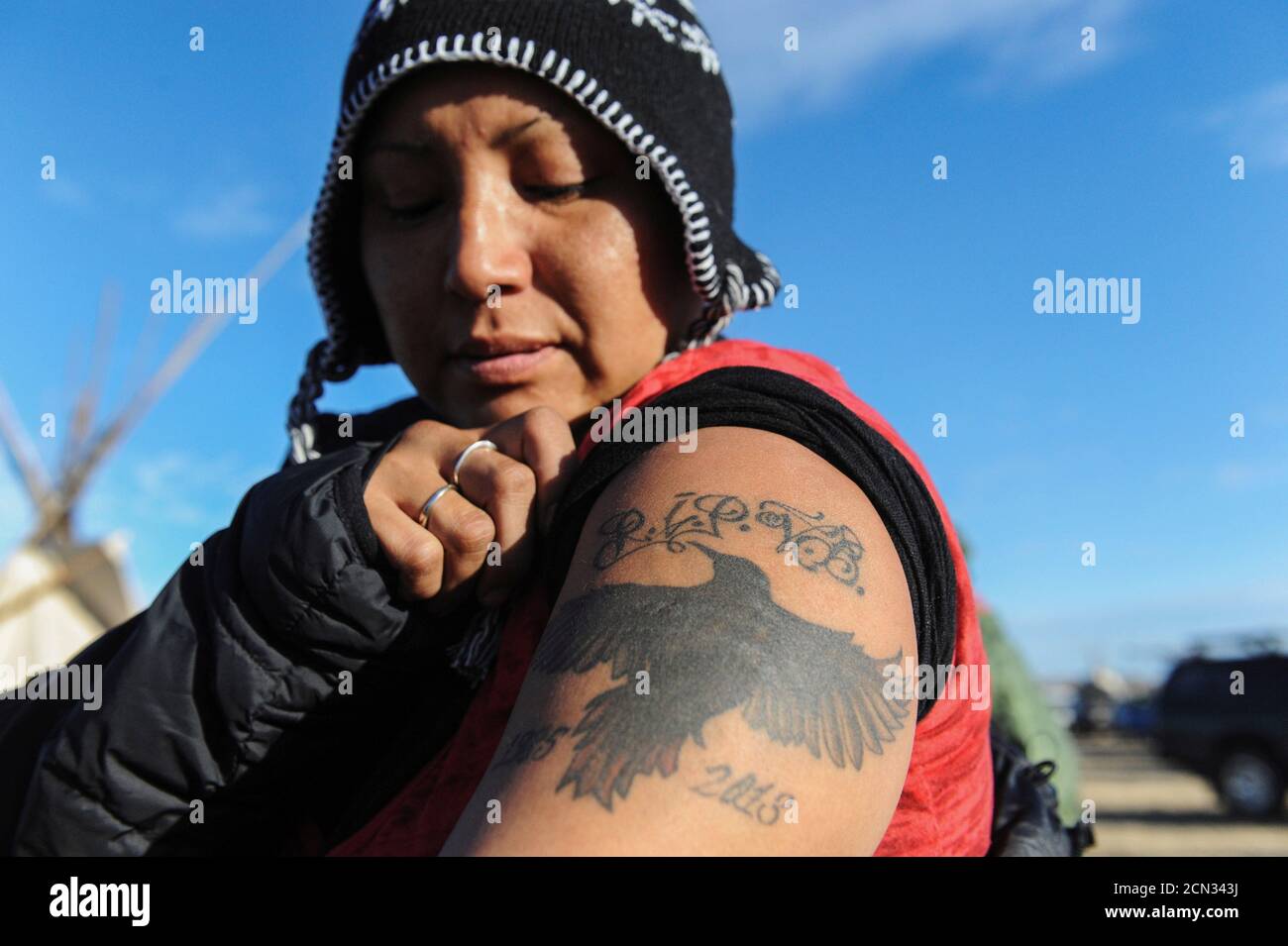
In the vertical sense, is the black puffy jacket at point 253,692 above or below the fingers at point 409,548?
below

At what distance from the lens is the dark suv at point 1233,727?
14.8 metres

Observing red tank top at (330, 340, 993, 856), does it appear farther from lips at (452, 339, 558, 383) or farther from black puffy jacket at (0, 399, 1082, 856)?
lips at (452, 339, 558, 383)

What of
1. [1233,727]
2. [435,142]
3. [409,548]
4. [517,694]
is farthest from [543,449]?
[1233,727]

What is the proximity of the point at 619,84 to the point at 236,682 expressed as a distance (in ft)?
3.90

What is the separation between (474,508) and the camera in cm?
138

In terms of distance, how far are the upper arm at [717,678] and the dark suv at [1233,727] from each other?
15.8 metres

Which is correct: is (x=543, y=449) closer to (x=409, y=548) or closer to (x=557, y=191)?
(x=409, y=548)

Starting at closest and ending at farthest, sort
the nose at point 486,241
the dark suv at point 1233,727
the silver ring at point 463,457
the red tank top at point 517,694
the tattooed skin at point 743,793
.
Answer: the tattooed skin at point 743,793 < the red tank top at point 517,694 < the silver ring at point 463,457 < the nose at point 486,241 < the dark suv at point 1233,727

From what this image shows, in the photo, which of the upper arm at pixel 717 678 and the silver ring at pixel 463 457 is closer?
the upper arm at pixel 717 678

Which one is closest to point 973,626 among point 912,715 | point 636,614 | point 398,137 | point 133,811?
point 912,715

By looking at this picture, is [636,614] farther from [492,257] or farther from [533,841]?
[492,257]

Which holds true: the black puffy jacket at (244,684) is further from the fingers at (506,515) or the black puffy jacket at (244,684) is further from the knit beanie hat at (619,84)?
the knit beanie hat at (619,84)

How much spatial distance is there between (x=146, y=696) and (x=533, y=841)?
0.75 meters

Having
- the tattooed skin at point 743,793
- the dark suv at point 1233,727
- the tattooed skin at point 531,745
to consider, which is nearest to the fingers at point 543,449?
the tattooed skin at point 531,745
